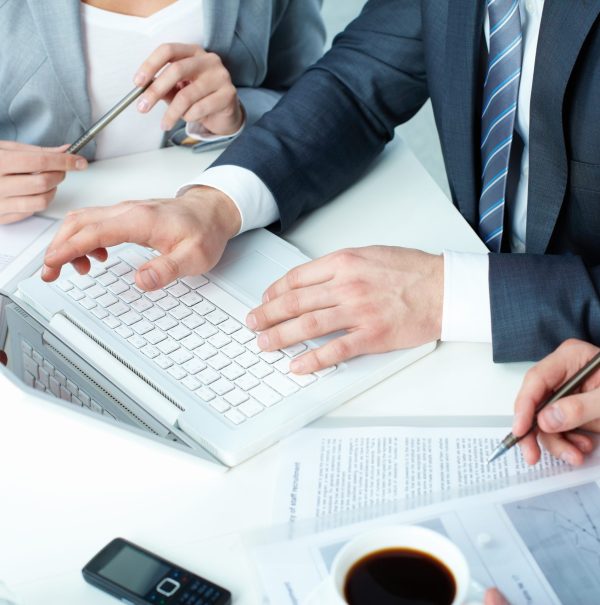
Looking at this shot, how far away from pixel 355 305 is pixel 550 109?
352mm

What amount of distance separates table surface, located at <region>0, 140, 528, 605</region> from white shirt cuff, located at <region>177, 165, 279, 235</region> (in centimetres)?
30

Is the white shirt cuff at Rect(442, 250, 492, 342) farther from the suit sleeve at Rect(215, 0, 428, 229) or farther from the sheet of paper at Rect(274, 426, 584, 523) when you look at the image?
the suit sleeve at Rect(215, 0, 428, 229)

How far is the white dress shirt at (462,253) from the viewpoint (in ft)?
2.92

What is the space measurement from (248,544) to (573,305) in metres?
0.43

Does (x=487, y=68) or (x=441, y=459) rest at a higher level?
(x=487, y=68)

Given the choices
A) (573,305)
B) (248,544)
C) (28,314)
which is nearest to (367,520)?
(248,544)

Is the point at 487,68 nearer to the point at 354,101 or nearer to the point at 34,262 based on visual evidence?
the point at 354,101

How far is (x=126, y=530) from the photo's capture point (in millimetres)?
695

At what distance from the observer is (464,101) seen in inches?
44.6

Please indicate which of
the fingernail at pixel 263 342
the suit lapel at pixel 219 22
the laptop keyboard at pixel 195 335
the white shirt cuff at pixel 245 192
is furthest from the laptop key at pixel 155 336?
the suit lapel at pixel 219 22

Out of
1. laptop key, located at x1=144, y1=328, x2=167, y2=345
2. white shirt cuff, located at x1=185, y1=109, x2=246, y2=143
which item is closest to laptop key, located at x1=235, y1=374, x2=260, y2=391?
laptop key, located at x1=144, y1=328, x2=167, y2=345

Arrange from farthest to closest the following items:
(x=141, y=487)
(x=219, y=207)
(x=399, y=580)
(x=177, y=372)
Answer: (x=219, y=207) < (x=177, y=372) < (x=141, y=487) < (x=399, y=580)

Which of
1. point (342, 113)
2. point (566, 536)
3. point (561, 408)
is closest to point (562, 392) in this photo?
point (561, 408)

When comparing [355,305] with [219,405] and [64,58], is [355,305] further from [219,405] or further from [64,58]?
[64,58]
